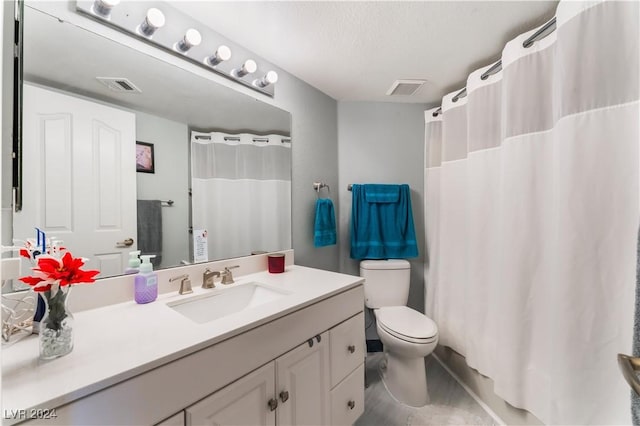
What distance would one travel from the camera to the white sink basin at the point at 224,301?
110cm

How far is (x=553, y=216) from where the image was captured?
1165 millimetres

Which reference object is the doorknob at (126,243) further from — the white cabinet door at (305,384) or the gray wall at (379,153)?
the gray wall at (379,153)

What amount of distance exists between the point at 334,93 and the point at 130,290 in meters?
1.73

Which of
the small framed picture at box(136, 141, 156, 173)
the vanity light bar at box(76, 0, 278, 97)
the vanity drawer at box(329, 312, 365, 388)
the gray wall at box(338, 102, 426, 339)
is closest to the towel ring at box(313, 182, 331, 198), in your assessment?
the gray wall at box(338, 102, 426, 339)

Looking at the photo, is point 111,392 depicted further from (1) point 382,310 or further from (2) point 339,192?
(2) point 339,192

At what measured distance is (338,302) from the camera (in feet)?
3.97

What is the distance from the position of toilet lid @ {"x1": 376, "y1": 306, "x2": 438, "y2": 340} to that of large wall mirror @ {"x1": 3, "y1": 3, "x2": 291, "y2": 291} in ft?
3.14

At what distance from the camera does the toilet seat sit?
60.2 inches

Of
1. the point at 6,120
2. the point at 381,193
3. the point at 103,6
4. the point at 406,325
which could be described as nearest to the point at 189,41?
the point at 103,6

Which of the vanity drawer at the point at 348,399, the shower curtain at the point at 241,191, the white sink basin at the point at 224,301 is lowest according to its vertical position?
the vanity drawer at the point at 348,399

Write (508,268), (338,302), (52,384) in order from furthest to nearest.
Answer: (508,268) < (338,302) < (52,384)

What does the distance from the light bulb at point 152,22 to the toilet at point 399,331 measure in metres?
1.75

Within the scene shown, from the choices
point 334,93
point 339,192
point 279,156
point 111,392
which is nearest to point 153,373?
point 111,392

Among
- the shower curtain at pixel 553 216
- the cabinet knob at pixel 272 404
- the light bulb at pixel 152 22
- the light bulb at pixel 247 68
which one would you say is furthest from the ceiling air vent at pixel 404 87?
the cabinet knob at pixel 272 404
